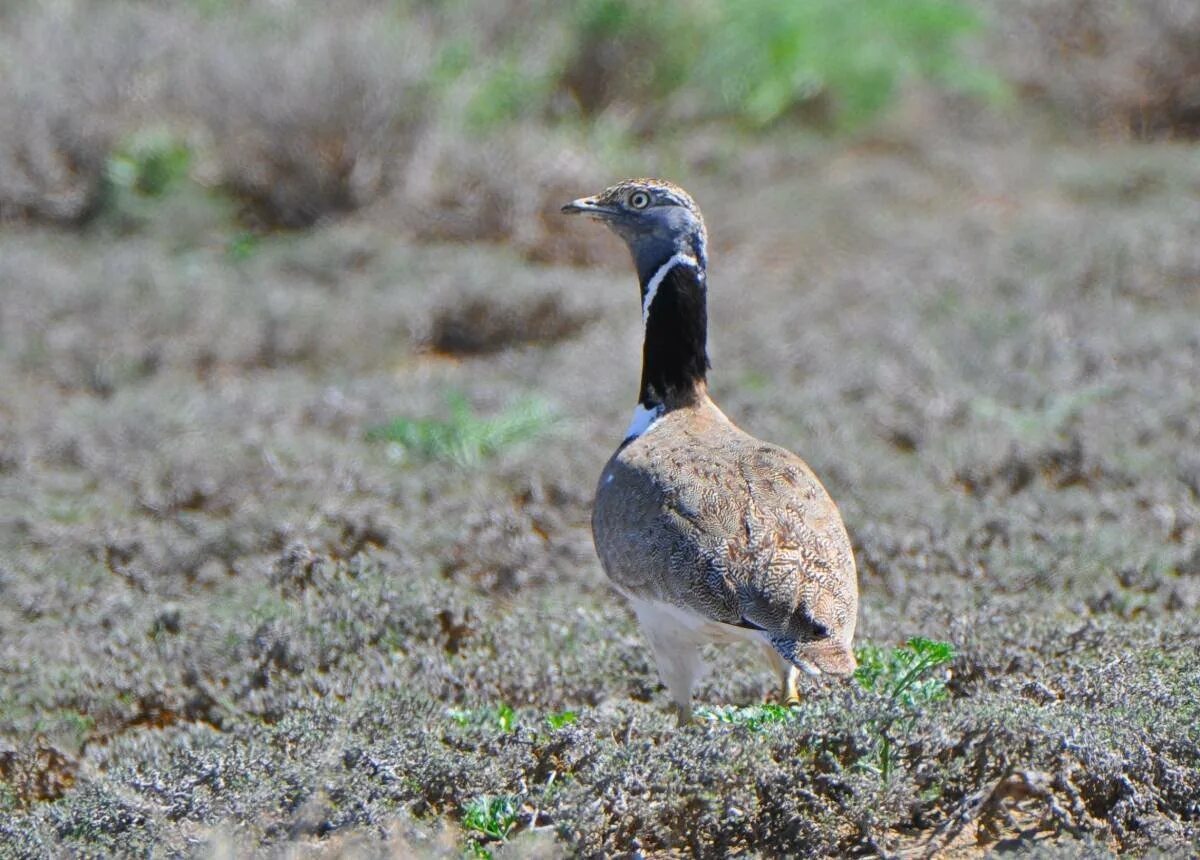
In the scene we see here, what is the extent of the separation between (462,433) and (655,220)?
256 cm

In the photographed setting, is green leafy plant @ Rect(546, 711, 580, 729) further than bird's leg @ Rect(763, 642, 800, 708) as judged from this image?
No

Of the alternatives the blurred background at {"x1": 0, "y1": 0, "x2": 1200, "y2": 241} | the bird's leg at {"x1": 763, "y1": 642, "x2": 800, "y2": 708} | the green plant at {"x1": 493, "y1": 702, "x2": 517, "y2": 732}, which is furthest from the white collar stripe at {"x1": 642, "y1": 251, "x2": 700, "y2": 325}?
the blurred background at {"x1": 0, "y1": 0, "x2": 1200, "y2": 241}

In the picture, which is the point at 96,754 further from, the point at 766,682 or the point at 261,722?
the point at 766,682

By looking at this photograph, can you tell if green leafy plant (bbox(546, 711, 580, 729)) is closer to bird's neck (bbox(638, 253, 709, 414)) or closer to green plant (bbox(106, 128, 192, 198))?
bird's neck (bbox(638, 253, 709, 414))

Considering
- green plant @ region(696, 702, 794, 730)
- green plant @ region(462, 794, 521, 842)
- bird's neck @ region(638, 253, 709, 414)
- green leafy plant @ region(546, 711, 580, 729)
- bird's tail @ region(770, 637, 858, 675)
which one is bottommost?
green leafy plant @ region(546, 711, 580, 729)

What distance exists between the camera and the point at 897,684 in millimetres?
4383

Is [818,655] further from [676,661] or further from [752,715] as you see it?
[676,661]

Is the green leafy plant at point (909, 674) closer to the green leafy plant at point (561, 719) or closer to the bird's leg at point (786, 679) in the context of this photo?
the bird's leg at point (786, 679)

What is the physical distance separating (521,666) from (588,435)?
2.78m

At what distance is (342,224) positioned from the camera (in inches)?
454

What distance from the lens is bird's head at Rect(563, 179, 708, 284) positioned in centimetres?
558

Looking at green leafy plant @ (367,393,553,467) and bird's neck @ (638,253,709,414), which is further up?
bird's neck @ (638,253,709,414)

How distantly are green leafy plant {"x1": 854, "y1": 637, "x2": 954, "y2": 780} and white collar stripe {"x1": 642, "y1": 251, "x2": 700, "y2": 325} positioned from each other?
140 centimetres

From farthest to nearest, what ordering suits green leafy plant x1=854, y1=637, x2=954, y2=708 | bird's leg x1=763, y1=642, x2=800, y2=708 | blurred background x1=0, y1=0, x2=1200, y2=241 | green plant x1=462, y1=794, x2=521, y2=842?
1. blurred background x1=0, y1=0, x2=1200, y2=241
2. bird's leg x1=763, y1=642, x2=800, y2=708
3. green leafy plant x1=854, y1=637, x2=954, y2=708
4. green plant x1=462, y1=794, x2=521, y2=842
